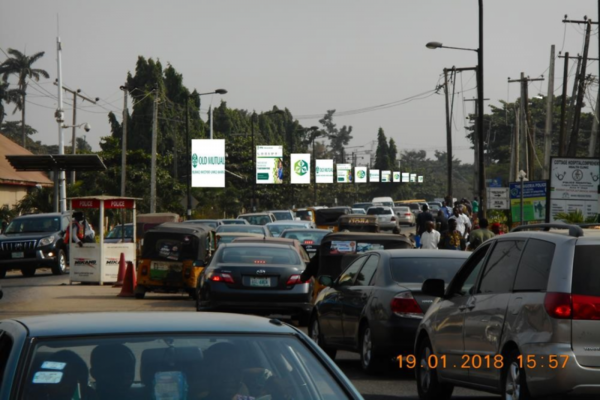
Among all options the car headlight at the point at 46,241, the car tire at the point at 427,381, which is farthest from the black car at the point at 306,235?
the car tire at the point at 427,381

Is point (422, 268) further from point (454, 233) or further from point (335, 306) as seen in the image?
point (454, 233)

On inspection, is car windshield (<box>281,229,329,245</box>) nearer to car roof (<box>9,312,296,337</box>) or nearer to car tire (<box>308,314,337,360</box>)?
car tire (<box>308,314,337,360</box>)

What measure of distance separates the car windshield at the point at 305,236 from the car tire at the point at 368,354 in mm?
16278

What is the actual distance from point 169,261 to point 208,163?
167 feet

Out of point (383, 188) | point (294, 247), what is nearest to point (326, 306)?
point (294, 247)

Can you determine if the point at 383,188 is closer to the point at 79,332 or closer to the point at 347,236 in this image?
the point at 347,236

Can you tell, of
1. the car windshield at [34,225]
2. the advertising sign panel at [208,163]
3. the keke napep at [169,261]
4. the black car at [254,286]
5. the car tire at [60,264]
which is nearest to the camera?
the black car at [254,286]

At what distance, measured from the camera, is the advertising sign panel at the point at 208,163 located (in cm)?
7525

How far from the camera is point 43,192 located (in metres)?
50.2

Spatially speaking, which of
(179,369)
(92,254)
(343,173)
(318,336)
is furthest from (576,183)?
(343,173)

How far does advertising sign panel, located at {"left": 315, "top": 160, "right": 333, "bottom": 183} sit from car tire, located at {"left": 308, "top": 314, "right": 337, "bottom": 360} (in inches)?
3940

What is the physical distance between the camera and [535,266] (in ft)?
28.1

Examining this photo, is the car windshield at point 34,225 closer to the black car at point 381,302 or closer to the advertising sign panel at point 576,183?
the advertising sign panel at point 576,183

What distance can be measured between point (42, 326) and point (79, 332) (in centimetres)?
27
